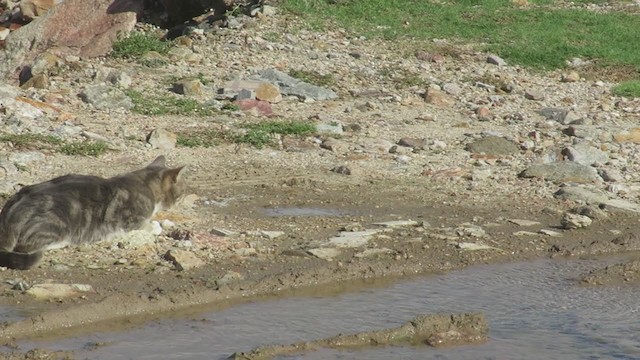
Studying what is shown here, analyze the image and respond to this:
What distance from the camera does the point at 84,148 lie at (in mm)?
11570

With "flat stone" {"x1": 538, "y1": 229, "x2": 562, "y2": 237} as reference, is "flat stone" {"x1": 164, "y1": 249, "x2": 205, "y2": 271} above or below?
above

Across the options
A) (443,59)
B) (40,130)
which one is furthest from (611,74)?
(40,130)

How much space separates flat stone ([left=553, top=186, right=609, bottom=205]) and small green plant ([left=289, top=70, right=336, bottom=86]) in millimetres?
4428

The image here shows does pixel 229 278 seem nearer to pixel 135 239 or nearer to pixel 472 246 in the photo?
pixel 135 239

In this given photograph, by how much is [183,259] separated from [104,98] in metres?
5.35

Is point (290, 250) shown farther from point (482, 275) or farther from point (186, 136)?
→ point (186, 136)

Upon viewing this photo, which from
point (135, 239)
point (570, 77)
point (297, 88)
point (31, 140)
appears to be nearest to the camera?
point (135, 239)

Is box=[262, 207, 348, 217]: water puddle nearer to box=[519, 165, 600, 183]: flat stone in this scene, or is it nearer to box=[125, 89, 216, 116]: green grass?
box=[519, 165, 600, 183]: flat stone

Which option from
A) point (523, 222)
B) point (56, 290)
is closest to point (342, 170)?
point (523, 222)

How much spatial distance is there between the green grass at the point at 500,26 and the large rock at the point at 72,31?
8.15 feet

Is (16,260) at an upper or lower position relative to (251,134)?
upper

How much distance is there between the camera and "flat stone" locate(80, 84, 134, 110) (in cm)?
1323

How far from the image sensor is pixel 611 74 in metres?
16.6

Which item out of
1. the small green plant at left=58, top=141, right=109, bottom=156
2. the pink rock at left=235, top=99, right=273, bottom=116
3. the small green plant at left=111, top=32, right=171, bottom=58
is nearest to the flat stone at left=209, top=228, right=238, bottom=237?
the small green plant at left=58, top=141, right=109, bottom=156
